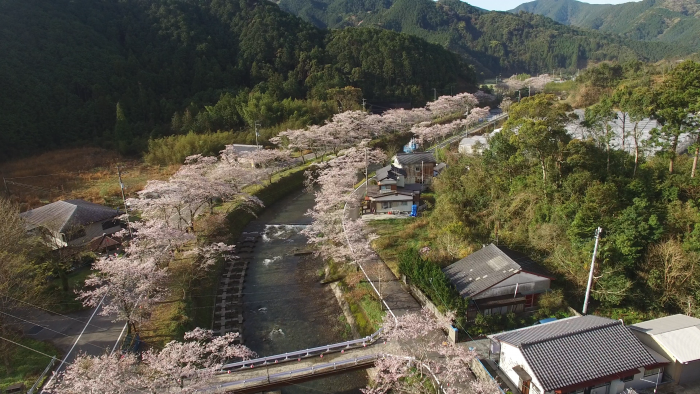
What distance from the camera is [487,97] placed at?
243 feet

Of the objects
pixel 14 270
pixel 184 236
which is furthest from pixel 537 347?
pixel 14 270

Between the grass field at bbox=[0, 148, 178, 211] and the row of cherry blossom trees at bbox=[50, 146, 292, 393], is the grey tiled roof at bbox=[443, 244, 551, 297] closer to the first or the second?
the row of cherry blossom trees at bbox=[50, 146, 292, 393]

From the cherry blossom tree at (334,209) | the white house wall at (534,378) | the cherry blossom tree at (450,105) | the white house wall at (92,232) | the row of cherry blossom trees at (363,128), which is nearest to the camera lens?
the white house wall at (534,378)

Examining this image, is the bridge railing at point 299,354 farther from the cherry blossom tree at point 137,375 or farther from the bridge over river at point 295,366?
the cherry blossom tree at point 137,375

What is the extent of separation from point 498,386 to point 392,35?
236ft

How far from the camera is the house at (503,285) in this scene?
14539 mm

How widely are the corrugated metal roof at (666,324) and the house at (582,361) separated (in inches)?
31.6

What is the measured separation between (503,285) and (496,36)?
135m

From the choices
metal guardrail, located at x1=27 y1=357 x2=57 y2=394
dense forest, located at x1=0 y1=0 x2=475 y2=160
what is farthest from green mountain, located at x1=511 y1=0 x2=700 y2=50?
metal guardrail, located at x1=27 y1=357 x2=57 y2=394

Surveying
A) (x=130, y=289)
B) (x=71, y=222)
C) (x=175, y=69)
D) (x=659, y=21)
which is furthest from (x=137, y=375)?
(x=659, y=21)

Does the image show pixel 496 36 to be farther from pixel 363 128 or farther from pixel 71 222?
pixel 71 222

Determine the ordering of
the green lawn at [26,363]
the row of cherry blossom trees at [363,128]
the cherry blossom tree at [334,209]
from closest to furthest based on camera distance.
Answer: the green lawn at [26,363] → the cherry blossom tree at [334,209] → the row of cherry blossom trees at [363,128]

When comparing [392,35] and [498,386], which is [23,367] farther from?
[392,35]

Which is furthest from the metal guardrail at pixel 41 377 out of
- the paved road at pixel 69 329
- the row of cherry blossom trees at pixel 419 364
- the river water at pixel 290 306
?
the row of cherry blossom trees at pixel 419 364
